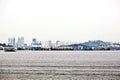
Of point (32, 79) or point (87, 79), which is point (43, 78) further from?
point (87, 79)

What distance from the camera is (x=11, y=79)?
53906 millimetres

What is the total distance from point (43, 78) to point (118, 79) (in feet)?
32.9

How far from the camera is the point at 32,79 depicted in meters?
53.3

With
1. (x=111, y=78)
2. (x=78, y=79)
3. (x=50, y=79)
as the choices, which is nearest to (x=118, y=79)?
(x=111, y=78)

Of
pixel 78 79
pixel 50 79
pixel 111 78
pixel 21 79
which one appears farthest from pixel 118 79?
pixel 21 79

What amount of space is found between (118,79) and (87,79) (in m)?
4.14

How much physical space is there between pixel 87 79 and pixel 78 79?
4.38 feet

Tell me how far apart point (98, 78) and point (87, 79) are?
1.85m

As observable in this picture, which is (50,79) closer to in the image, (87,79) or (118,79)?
(87,79)

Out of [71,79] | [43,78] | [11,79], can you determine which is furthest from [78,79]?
[11,79]

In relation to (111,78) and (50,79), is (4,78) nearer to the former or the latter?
(50,79)

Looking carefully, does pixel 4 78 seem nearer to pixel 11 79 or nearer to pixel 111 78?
pixel 11 79

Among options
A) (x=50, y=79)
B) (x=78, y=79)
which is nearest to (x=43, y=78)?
(x=50, y=79)

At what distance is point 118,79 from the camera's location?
179ft
